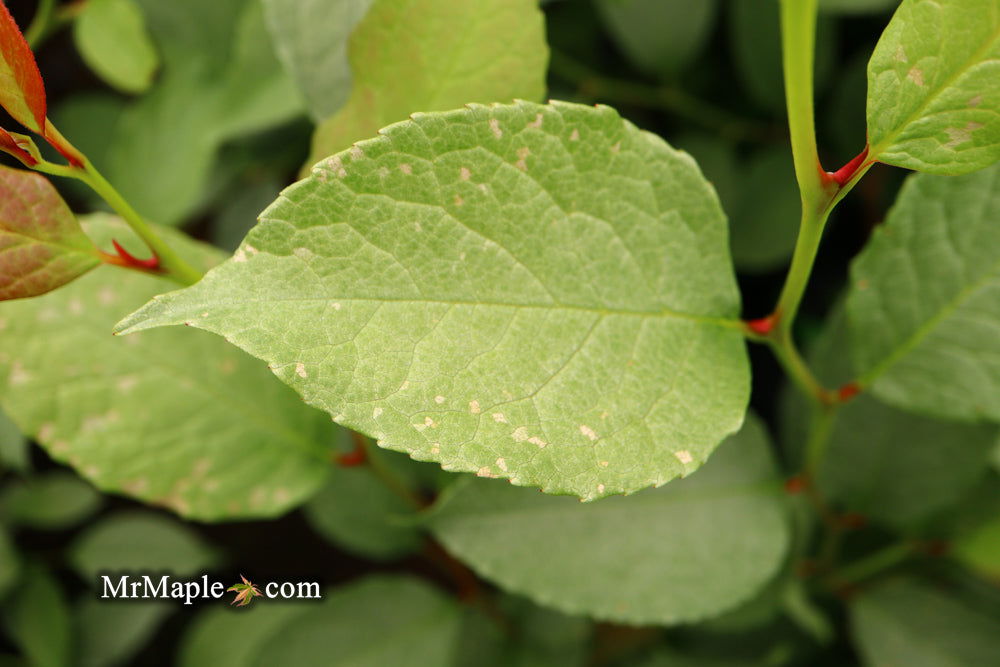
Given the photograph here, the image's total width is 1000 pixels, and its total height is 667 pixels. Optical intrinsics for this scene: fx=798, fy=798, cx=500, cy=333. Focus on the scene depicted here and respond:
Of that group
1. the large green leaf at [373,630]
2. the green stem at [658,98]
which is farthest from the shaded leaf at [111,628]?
the green stem at [658,98]

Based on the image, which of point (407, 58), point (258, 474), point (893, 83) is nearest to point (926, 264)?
point (893, 83)

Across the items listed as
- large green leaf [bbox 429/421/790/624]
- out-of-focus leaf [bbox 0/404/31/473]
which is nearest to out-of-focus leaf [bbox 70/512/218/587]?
out-of-focus leaf [bbox 0/404/31/473]

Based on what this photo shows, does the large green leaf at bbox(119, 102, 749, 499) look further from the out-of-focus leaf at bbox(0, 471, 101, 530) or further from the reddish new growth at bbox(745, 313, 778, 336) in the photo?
the out-of-focus leaf at bbox(0, 471, 101, 530)

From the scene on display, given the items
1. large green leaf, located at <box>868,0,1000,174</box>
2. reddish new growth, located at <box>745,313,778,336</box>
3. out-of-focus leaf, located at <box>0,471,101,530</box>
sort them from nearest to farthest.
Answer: large green leaf, located at <box>868,0,1000,174</box> → reddish new growth, located at <box>745,313,778,336</box> → out-of-focus leaf, located at <box>0,471,101,530</box>

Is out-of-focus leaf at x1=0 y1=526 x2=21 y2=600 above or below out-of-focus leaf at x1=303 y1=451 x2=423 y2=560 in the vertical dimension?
below

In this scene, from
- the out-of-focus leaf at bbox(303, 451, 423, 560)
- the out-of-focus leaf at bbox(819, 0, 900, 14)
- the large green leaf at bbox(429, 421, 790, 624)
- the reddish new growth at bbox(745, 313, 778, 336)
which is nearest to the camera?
the reddish new growth at bbox(745, 313, 778, 336)

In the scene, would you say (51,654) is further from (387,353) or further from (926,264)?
(926,264)

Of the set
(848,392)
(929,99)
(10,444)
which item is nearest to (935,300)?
(848,392)

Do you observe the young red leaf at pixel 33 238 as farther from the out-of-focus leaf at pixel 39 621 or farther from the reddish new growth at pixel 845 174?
the out-of-focus leaf at pixel 39 621
